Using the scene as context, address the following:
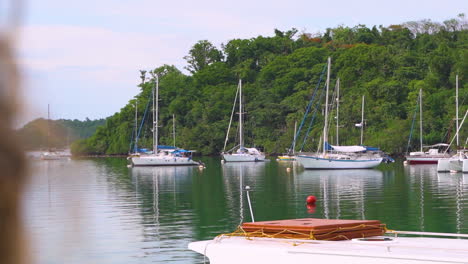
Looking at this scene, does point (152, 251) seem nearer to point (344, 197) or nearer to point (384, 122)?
point (344, 197)

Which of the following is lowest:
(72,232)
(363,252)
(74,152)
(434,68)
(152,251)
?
(152,251)

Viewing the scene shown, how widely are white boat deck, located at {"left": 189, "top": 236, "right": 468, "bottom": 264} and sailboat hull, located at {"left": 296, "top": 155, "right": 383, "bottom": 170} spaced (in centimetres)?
5348

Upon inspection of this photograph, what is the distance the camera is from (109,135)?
440ft

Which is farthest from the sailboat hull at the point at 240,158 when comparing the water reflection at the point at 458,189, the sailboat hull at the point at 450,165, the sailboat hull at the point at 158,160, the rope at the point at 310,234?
the rope at the point at 310,234

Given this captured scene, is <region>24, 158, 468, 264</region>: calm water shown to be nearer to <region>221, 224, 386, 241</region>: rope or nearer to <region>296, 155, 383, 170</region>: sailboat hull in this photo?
<region>221, 224, 386, 241</region>: rope

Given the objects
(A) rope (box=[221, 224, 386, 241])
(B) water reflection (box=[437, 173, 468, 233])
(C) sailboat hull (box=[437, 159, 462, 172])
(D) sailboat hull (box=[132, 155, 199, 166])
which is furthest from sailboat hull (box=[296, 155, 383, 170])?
(A) rope (box=[221, 224, 386, 241])

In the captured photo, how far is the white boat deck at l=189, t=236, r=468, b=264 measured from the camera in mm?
9781

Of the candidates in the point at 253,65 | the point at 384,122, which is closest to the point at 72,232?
the point at 384,122

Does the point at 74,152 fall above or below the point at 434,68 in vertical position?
below

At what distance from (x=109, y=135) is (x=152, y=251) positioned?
379ft

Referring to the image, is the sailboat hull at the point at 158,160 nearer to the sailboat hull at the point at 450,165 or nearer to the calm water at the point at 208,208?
the calm water at the point at 208,208

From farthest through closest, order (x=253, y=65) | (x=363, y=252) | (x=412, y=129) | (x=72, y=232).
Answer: (x=253, y=65)
(x=412, y=129)
(x=363, y=252)
(x=72, y=232)

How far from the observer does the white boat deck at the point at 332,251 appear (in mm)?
9781

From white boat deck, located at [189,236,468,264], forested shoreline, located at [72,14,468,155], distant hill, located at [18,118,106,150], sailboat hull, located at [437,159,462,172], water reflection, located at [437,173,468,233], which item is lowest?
water reflection, located at [437,173,468,233]
